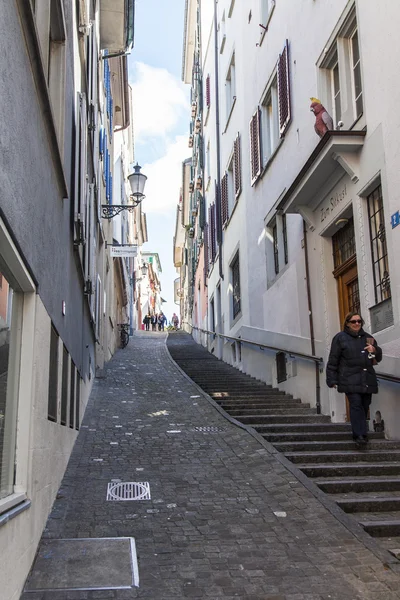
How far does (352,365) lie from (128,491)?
3106 millimetres

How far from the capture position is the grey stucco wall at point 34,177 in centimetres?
360

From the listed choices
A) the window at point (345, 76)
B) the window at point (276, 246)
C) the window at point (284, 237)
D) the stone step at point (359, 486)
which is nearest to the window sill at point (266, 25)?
the window at point (345, 76)

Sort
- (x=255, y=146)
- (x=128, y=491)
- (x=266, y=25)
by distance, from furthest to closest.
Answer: (x=255, y=146) < (x=266, y=25) < (x=128, y=491)

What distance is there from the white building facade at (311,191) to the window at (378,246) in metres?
0.02

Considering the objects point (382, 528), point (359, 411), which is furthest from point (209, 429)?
point (382, 528)

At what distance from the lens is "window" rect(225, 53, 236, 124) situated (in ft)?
63.6

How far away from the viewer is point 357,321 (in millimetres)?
7828

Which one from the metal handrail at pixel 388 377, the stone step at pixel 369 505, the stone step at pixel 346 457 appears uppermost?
the metal handrail at pixel 388 377

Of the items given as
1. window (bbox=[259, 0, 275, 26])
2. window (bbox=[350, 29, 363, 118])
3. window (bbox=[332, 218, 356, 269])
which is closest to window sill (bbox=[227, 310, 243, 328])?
window (bbox=[332, 218, 356, 269])

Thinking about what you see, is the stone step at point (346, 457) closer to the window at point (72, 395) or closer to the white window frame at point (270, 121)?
the window at point (72, 395)

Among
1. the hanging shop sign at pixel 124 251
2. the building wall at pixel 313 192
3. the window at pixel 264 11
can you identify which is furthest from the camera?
the hanging shop sign at pixel 124 251

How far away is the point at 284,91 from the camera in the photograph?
1250cm

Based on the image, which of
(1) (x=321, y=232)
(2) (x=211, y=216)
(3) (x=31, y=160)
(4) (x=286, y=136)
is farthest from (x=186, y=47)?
(3) (x=31, y=160)

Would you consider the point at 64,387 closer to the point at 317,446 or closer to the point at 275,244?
the point at 317,446
